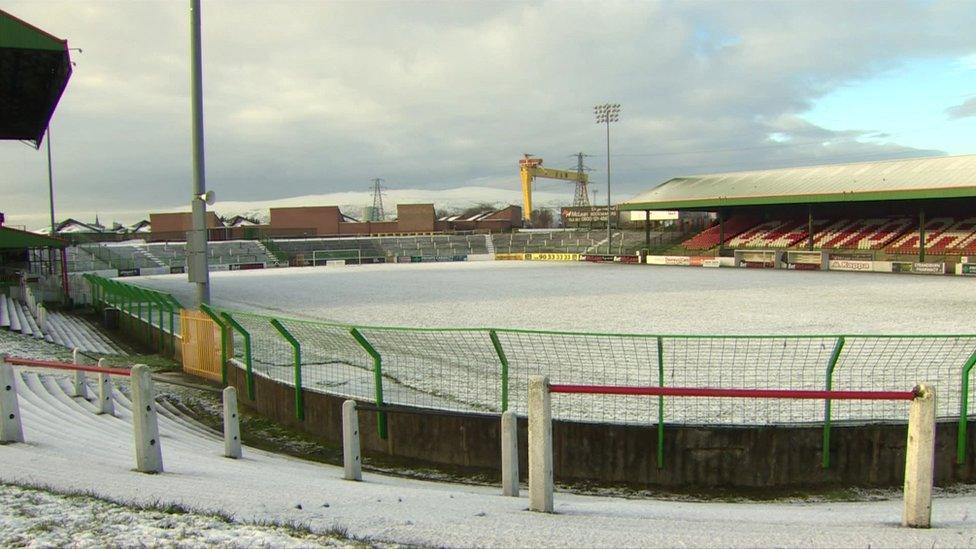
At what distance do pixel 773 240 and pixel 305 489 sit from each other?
50.2 m

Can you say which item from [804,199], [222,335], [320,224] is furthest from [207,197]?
[320,224]

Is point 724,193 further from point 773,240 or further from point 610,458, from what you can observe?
point 610,458

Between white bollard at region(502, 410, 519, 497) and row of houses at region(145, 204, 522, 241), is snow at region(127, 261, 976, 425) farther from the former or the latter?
row of houses at region(145, 204, 522, 241)

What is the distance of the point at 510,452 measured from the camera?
5371mm

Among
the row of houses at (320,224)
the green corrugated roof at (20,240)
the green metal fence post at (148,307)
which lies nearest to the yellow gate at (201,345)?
the green metal fence post at (148,307)

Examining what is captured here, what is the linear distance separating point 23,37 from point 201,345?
9642mm

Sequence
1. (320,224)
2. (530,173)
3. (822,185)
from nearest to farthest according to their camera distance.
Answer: (822,185) → (320,224) → (530,173)

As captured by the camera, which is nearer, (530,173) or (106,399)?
(106,399)

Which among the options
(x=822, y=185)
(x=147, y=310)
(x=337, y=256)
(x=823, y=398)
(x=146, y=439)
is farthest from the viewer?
(x=337, y=256)

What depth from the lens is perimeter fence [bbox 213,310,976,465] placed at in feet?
25.7

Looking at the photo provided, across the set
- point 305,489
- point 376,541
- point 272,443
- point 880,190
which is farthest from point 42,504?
point 880,190

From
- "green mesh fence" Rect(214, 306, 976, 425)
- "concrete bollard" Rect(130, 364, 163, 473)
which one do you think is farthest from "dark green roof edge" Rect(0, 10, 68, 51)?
"concrete bollard" Rect(130, 364, 163, 473)

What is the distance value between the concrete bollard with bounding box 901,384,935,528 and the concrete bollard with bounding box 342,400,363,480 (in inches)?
179

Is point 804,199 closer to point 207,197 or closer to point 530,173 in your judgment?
point 207,197
